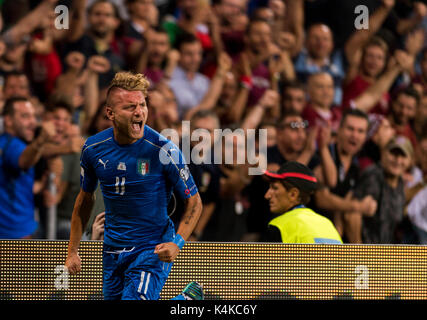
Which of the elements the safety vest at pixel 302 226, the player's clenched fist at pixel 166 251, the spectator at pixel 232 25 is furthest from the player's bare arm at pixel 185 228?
the spectator at pixel 232 25

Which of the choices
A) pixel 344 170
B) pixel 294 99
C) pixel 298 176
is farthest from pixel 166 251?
pixel 294 99

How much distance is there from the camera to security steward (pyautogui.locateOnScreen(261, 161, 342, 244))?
4.88 metres

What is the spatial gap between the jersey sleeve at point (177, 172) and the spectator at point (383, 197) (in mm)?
3236

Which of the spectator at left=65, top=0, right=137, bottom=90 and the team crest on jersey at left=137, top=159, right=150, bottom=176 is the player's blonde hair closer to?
the team crest on jersey at left=137, top=159, right=150, bottom=176

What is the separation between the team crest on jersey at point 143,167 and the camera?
3.96 m

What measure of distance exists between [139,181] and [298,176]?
151cm

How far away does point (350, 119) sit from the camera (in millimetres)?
7180

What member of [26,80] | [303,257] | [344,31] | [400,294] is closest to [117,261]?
[303,257]

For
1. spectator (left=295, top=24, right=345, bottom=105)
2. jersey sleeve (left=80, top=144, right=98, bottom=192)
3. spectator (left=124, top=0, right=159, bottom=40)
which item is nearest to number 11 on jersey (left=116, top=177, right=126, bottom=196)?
jersey sleeve (left=80, top=144, right=98, bottom=192)

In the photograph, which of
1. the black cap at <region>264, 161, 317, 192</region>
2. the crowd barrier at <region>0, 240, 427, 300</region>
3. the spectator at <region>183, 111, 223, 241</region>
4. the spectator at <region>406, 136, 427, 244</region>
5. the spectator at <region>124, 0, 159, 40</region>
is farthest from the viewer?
the spectator at <region>124, 0, 159, 40</region>

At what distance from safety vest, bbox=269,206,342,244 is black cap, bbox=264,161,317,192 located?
0.55ft

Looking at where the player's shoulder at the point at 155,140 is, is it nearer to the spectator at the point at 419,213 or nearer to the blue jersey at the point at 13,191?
the blue jersey at the point at 13,191
